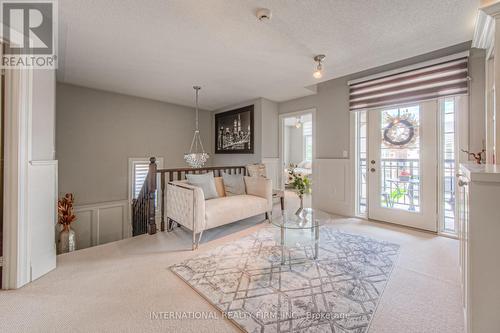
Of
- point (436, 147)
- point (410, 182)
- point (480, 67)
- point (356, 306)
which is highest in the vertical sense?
point (480, 67)

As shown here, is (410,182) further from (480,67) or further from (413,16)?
(413,16)

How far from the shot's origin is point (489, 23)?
6.25 ft

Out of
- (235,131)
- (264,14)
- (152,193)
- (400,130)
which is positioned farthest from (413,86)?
(152,193)

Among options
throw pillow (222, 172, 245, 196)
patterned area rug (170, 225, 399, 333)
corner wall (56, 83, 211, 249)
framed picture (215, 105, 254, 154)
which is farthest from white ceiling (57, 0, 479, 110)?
patterned area rug (170, 225, 399, 333)

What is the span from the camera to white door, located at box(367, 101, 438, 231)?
3.14 metres

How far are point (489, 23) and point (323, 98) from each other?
2.52 m

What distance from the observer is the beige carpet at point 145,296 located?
4.71 ft

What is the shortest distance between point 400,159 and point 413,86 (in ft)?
3.59

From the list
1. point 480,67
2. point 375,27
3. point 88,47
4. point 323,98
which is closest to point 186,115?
point 88,47

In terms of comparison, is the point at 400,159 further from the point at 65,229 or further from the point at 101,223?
the point at 101,223

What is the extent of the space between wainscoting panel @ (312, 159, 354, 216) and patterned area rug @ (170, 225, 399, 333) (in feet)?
4.15

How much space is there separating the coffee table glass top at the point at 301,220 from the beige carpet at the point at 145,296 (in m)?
0.79

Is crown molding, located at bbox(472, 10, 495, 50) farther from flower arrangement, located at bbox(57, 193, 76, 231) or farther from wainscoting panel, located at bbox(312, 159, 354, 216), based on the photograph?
flower arrangement, located at bbox(57, 193, 76, 231)

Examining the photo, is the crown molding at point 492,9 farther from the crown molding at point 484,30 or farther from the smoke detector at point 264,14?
the smoke detector at point 264,14
